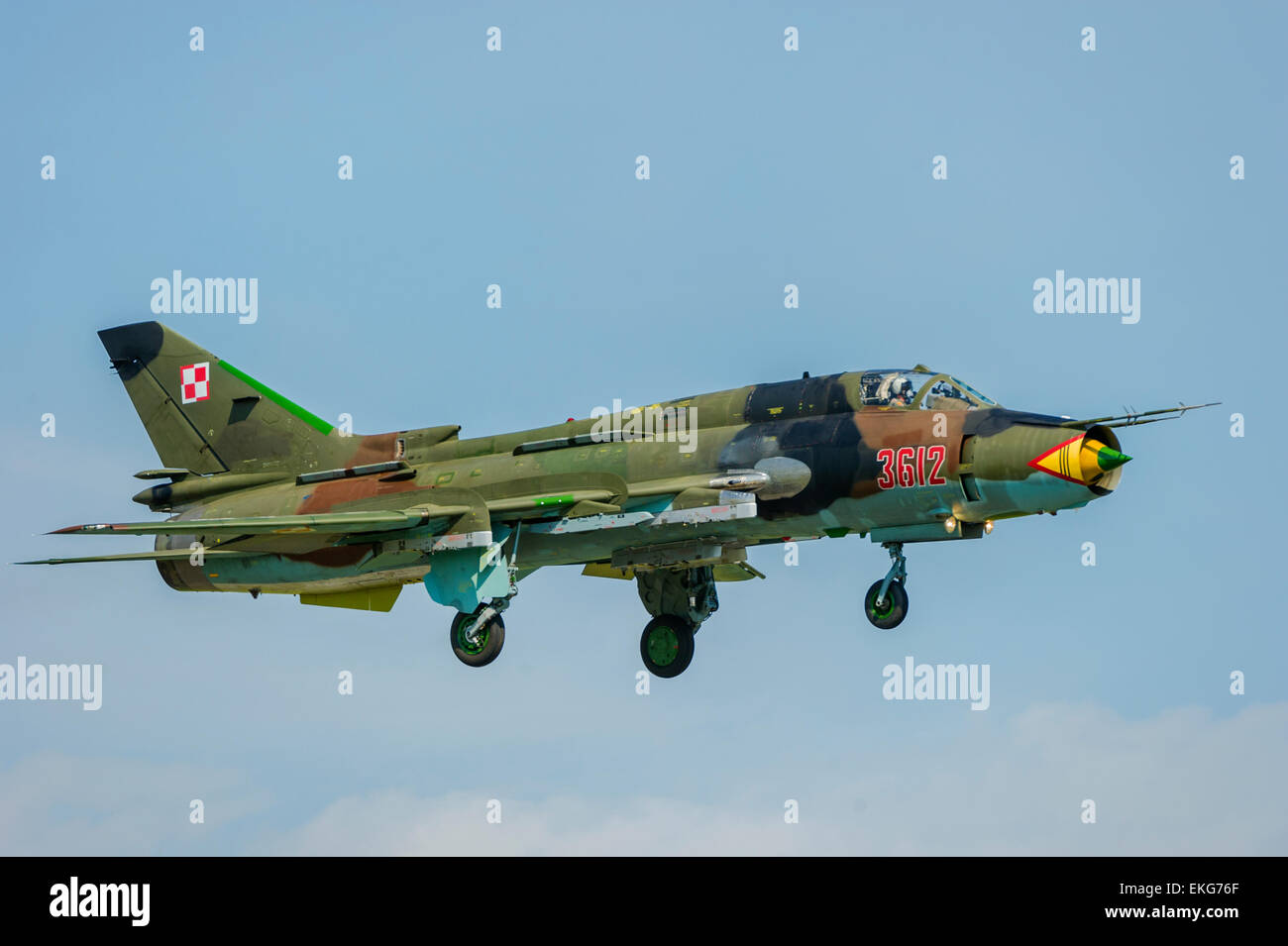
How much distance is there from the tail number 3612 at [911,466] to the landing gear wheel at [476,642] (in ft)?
22.9

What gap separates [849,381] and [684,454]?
2794 millimetres

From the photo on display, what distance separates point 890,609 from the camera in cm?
2466

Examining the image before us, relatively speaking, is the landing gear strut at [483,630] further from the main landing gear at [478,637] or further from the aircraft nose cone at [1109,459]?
the aircraft nose cone at [1109,459]

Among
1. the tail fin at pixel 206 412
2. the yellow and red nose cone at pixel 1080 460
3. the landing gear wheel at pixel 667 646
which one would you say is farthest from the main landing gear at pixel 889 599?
the tail fin at pixel 206 412

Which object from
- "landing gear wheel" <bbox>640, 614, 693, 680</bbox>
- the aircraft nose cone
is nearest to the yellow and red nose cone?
the aircraft nose cone

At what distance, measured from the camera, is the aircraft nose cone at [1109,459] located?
75.0 feet

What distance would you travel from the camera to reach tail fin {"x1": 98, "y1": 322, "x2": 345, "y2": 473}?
29.9 meters

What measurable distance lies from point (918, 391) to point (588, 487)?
5393mm

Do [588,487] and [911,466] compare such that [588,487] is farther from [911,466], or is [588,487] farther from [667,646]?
[911,466]

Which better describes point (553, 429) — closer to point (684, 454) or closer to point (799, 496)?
point (684, 454)

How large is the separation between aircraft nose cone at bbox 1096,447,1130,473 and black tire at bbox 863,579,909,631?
141 inches

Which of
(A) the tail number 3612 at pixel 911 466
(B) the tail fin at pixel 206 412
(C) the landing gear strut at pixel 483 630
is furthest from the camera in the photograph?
(B) the tail fin at pixel 206 412

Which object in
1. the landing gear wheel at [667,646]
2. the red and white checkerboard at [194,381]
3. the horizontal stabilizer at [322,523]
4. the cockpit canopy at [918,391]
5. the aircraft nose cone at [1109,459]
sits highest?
the red and white checkerboard at [194,381]

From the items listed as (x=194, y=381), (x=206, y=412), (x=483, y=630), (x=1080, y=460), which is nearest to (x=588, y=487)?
(x=483, y=630)
